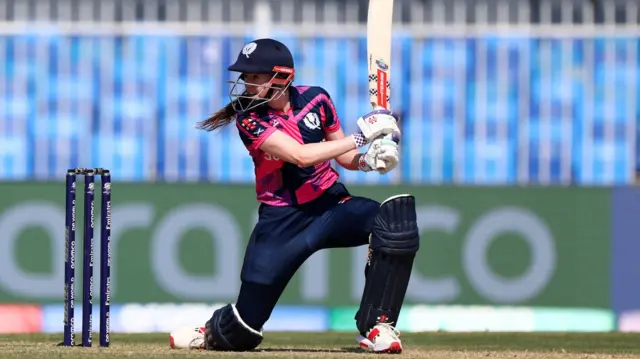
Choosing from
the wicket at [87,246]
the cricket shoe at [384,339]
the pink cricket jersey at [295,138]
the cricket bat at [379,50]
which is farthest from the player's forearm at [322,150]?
the wicket at [87,246]

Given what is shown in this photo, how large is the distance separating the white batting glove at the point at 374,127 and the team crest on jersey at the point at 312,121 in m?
0.38

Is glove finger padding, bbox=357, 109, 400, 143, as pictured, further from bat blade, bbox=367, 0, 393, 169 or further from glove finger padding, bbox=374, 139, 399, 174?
bat blade, bbox=367, 0, 393, 169

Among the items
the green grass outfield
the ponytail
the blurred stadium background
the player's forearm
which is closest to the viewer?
the player's forearm

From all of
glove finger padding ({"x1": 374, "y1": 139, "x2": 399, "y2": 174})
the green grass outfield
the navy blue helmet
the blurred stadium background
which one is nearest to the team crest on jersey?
the navy blue helmet

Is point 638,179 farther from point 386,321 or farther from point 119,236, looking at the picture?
point 386,321

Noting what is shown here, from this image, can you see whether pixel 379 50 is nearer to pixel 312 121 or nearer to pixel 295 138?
pixel 312 121

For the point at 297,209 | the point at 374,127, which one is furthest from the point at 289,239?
the point at 374,127

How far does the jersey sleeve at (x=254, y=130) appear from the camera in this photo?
6082 mm

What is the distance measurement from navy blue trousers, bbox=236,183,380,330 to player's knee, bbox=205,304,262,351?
0.12 ft

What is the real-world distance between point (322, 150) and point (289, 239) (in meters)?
0.52

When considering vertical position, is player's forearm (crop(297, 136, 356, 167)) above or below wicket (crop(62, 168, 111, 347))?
above

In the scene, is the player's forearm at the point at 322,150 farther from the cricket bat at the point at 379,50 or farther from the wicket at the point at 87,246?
the wicket at the point at 87,246

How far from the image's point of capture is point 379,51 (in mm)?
6359

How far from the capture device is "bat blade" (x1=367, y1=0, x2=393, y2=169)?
20.7 ft
